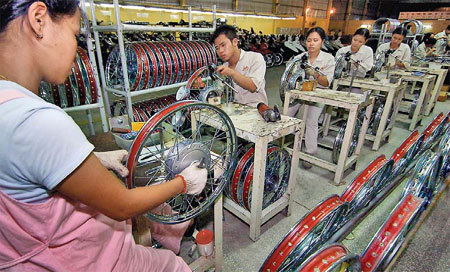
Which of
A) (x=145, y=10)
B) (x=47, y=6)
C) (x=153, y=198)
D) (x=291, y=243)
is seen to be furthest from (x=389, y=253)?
(x=145, y=10)

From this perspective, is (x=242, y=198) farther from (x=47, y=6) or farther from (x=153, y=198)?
(x=47, y=6)

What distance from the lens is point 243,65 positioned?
2.37 m

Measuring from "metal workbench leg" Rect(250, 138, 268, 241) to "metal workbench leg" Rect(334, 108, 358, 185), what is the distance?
124 cm

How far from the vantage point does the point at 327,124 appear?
151 inches

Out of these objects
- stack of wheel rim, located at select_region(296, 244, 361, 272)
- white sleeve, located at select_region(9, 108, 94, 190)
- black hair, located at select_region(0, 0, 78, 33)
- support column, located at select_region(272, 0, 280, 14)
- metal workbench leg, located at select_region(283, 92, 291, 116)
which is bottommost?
stack of wheel rim, located at select_region(296, 244, 361, 272)

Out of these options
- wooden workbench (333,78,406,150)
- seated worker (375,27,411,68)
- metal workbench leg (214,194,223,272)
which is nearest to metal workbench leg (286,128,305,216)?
metal workbench leg (214,194,223,272)

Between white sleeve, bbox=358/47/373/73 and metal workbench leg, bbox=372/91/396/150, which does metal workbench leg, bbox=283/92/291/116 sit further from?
white sleeve, bbox=358/47/373/73

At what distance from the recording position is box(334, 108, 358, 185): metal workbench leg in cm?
237

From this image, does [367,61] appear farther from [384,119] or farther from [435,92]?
[435,92]

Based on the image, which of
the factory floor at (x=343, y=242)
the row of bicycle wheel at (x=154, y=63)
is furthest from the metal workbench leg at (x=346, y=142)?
the row of bicycle wheel at (x=154, y=63)

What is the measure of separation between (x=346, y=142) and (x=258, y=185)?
1.36 meters

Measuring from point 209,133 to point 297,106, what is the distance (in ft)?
3.90

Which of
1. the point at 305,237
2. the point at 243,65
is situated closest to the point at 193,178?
the point at 305,237

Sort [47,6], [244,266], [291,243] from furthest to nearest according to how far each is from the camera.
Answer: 1. [244,266]
2. [291,243]
3. [47,6]
